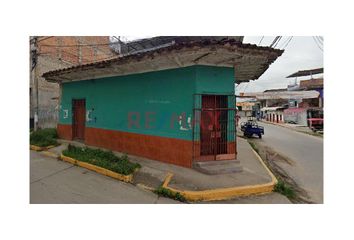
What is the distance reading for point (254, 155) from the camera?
786cm

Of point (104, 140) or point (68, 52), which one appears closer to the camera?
point (104, 140)

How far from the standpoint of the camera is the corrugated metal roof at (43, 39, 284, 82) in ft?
15.3

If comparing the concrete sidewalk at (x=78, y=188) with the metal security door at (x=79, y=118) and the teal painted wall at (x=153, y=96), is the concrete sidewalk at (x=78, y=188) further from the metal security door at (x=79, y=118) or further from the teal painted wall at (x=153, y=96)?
the metal security door at (x=79, y=118)

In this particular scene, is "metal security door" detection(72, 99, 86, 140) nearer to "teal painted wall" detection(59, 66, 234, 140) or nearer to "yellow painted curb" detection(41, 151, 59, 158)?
"teal painted wall" detection(59, 66, 234, 140)

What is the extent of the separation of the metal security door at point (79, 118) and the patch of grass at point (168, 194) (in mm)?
5859

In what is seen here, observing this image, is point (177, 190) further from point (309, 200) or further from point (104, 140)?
point (104, 140)

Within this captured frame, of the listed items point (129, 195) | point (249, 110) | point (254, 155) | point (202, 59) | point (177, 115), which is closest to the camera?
point (129, 195)

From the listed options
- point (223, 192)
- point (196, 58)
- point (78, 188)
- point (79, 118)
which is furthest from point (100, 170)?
point (79, 118)

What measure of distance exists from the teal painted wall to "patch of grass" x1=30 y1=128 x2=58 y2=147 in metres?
1.71

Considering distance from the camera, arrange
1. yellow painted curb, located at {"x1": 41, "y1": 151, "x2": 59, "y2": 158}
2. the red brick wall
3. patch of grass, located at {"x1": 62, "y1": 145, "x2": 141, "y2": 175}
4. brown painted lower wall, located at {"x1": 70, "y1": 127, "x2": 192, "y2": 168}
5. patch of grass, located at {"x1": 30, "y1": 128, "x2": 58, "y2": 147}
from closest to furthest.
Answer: patch of grass, located at {"x1": 62, "y1": 145, "x2": 141, "y2": 175} < brown painted lower wall, located at {"x1": 70, "y1": 127, "x2": 192, "y2": 168} < yellow painted curb, located at {"x1": 41, "y1": 151, "x2": 59, "y2": 158} < patch of grass, located at {"x1": 30, "y1": 128, "x2": 58, "y2": 147} < the red brick wall

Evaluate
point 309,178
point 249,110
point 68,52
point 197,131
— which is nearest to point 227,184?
point 197,131

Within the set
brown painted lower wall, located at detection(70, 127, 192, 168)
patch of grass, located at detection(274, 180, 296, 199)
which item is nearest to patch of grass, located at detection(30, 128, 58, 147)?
brown painted lower wall, located at detection(70, 127, 192, 168)

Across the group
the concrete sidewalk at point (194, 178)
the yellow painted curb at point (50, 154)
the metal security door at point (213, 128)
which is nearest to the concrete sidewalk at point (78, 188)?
the concrete sidewalk at point (194, 178)

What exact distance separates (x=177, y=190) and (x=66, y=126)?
7144 millimetres
